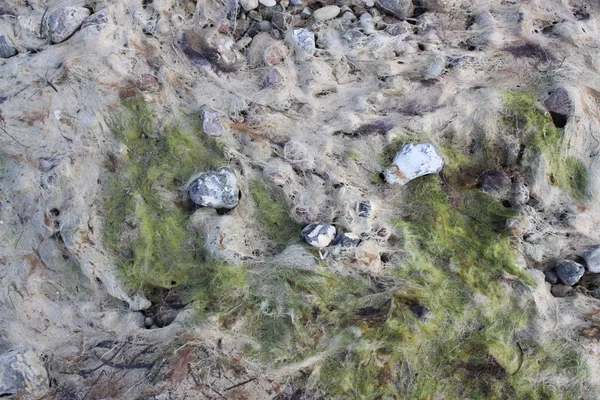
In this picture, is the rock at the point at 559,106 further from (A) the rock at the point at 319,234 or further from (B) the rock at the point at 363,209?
(A) the rock at the point at 319,234

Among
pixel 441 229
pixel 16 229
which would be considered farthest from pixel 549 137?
pixel 16 229

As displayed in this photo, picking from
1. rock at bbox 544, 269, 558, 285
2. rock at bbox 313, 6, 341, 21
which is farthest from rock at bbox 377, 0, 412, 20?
rock at bbox 544, 269, 558, 285

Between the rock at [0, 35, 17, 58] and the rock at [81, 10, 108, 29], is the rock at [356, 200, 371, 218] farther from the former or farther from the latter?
the rock at [0, 35, 17, 58]

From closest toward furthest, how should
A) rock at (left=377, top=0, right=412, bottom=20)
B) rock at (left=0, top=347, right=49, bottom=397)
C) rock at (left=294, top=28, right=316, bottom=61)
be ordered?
rock at (left=0, top=347, right=49, bottom=397)
rock at (left=294, top=28, right=316, bottom=61)
rock at (left=377, top=0, right=412, bottom=20)

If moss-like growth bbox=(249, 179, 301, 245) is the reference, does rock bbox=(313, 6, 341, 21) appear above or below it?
above

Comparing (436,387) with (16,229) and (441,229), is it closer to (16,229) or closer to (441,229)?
(441,229)

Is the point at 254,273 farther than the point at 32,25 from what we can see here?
No

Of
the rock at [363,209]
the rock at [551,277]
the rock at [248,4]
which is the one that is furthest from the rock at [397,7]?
the rock at [551,277]
